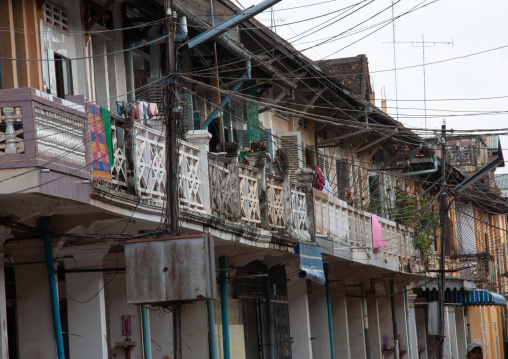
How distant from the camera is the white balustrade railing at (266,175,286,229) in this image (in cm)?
1686

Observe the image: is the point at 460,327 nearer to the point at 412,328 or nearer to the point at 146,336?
the point at 412,328

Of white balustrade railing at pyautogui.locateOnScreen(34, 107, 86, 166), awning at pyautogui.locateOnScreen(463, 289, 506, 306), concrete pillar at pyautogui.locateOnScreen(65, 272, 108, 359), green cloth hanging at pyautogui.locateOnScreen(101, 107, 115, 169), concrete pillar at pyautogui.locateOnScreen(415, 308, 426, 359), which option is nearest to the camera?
white balustrade railing at pyautogui.locateOnScreen(34, 107, 86, 166)

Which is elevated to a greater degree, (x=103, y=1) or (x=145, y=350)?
(x=103, y=1)

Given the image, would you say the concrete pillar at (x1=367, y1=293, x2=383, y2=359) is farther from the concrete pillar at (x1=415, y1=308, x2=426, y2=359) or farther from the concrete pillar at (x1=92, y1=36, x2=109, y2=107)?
the concrete pillar at (x1=92, y1=36, x2=109, y2=107)

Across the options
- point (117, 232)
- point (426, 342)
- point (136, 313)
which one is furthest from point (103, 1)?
point (426, 342)

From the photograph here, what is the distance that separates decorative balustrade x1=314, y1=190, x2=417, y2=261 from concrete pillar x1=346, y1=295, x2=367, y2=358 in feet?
5.64

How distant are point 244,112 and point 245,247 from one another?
499 centimetres

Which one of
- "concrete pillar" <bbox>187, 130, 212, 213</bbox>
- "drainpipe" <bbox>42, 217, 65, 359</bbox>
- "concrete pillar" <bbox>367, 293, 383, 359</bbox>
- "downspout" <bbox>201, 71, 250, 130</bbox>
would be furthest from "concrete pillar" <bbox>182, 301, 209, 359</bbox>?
"concrete pillar" <bbox>367, 293, 383, 359</bbox>

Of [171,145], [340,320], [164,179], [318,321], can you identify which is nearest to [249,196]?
[164,179]

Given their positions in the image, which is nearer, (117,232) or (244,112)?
(117,232)

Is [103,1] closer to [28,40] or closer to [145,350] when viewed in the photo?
[28,40]

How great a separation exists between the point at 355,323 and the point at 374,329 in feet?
5.43

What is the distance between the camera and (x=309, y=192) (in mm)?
18625

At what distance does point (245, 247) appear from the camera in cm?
1617
